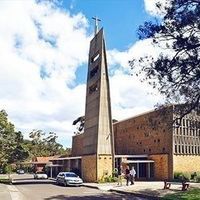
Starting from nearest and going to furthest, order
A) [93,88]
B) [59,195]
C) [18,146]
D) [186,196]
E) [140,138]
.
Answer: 1. [186,196]
2. [59,195]
3. [93,88]
4. [140,138]
5. [18,146]

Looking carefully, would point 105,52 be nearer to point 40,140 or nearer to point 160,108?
point 160,108

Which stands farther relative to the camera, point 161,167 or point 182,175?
point 161,167

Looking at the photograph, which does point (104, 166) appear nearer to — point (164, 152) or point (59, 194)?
point (164, 152)

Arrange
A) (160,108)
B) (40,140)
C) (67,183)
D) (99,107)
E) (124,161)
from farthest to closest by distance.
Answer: (40,140) < (124,161) < (99,107) < (67,183) < (160,108)

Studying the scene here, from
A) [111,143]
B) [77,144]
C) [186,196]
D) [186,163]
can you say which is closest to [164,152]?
[186,163]

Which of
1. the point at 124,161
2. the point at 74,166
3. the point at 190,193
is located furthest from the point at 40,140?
the point at 190,193

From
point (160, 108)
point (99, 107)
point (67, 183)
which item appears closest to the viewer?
point (160, 108)

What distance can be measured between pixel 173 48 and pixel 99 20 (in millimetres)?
27289

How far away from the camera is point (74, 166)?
181 ft

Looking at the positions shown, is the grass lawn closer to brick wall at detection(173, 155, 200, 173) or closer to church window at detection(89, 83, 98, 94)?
brick wall at detection(173, 155, 200, 173)

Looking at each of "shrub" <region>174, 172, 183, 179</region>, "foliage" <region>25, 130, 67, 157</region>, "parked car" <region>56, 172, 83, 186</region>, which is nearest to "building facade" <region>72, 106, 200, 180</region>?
"shrub" <region>174, 172, 183, 179</region>

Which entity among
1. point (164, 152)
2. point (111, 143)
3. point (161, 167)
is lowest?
point (161, 167)

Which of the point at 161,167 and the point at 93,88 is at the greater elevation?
the point at 93,88

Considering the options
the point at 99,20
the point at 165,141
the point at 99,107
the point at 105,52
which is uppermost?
the point at 99,20
